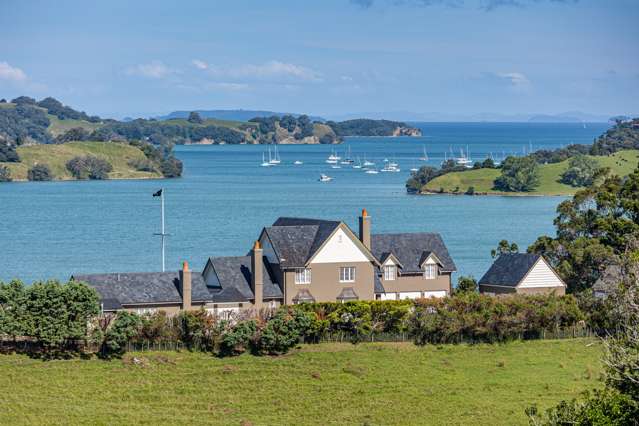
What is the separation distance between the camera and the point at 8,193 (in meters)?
179

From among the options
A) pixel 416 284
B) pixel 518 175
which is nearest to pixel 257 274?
pixel 416 284

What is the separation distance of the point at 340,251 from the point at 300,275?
2210 millimetres

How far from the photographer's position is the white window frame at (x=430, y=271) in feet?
193

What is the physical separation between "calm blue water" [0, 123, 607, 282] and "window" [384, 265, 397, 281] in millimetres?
23259

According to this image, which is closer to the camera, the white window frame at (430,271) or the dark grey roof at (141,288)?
the dark grey roof at (141,288)

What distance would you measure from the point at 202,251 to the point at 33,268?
550 inches

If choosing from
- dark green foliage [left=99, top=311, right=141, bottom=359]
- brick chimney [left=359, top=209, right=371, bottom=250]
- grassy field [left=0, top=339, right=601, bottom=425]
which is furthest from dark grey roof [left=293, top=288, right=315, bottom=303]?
dark green foliage [left=99, top=311, right=141, bottom=359]

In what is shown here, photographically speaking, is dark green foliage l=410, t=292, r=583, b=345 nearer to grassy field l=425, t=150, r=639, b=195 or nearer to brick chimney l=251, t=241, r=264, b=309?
brick chimney l=251, t=241, r=264, b=309

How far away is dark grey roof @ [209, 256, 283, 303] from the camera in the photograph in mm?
53062

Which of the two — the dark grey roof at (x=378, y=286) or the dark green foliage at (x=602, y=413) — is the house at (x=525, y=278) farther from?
the dark green foliage at (x=602, y=413)

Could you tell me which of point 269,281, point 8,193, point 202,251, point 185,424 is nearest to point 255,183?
point 8,193

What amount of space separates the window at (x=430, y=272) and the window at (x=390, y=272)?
5.56ft

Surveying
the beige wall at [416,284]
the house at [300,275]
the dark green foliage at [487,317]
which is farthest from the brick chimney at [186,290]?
the beige wall at [416,284]

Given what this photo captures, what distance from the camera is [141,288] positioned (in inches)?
2039
